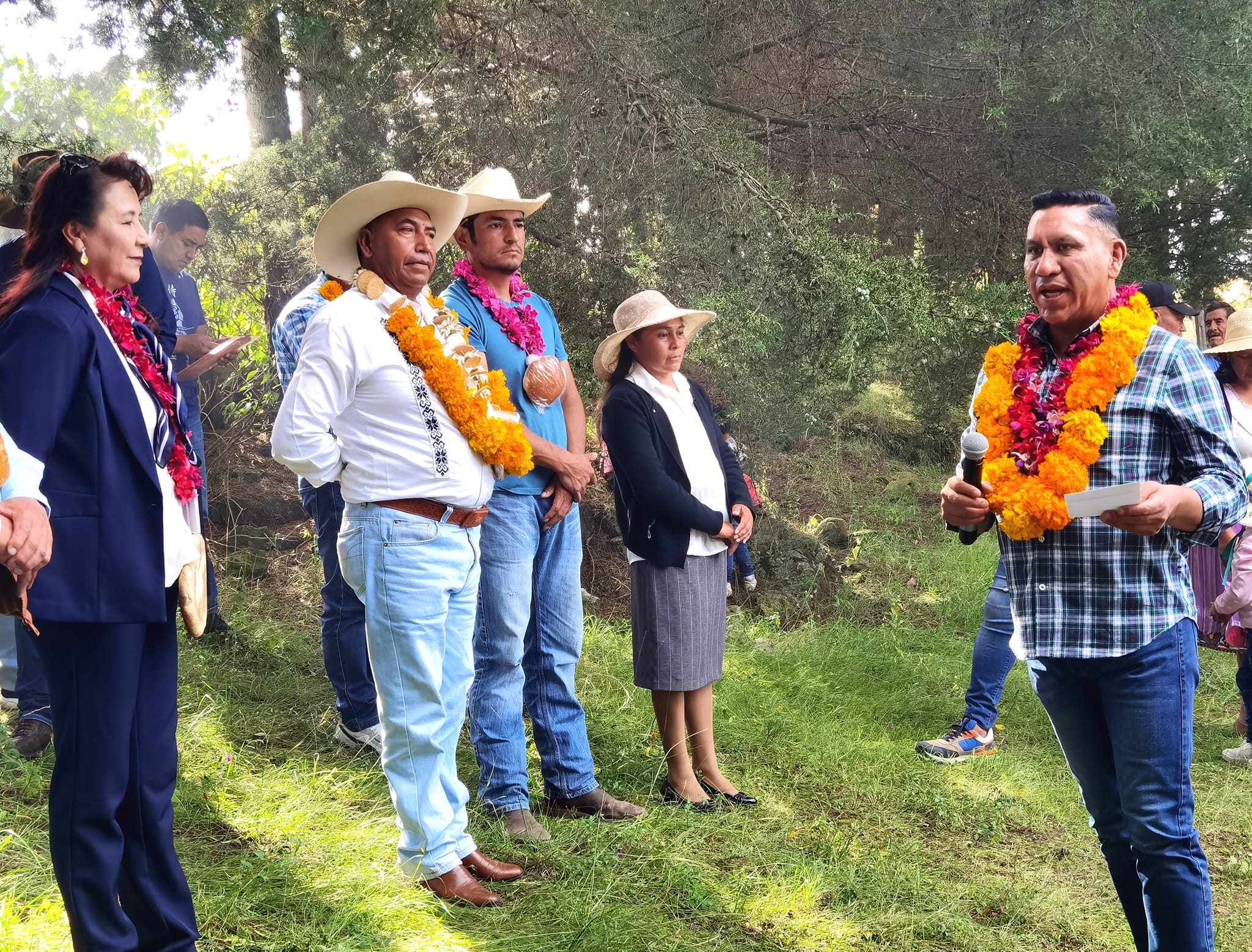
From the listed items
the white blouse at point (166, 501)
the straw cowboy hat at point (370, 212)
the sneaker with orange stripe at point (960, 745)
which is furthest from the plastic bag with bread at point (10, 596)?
the sneaker with orange stripe at point (960, 745)

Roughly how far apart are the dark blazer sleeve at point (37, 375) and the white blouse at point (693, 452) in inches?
98.8

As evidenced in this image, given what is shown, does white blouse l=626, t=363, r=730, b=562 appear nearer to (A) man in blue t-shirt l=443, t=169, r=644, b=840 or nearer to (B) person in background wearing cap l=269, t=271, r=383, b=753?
(A) man in blue t-shirt l=443, t=169, r=644, b=840

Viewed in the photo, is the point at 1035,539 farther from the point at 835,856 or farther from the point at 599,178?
the point at 599,178

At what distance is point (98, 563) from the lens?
8.59ft

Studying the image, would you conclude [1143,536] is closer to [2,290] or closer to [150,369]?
[150,369]

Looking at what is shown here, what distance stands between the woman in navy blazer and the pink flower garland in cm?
160

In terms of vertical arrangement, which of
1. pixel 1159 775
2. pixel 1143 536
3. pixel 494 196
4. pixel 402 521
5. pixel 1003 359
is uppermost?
pixel 494 196

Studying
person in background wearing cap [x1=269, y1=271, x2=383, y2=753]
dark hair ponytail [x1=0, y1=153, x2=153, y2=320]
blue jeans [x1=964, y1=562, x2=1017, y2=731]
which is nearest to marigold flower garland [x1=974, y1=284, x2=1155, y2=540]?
blue jeans [x1=964, y1=562, x2=1017, y2=731]

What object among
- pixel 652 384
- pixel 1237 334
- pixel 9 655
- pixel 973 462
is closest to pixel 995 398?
pixel 973 462

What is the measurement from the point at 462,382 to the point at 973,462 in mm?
1667

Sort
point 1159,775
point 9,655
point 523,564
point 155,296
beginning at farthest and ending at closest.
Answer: point 9,655 → point 523,564 → point 155,296 → point 1159,775

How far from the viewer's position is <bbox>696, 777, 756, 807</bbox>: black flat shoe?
4609mm

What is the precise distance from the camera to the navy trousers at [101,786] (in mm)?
2615

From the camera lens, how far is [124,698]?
2.67 metres
